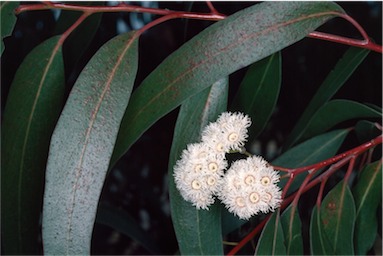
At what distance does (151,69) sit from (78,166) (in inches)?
27.9

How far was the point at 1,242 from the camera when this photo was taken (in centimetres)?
99

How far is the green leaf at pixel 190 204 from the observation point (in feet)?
2.92

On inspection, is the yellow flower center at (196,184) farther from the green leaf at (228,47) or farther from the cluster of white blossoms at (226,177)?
the green leaf at (228,47)

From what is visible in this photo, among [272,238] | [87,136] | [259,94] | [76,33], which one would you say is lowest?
[272,238]

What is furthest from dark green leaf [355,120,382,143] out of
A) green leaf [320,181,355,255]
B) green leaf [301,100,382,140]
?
green leaf [320,181,355,255]

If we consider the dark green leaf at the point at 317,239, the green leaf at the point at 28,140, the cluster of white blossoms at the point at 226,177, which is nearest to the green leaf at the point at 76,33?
the green leaf at the point at 28,140

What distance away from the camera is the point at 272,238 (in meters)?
0.89

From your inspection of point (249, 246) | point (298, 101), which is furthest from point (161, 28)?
point (249, 246)

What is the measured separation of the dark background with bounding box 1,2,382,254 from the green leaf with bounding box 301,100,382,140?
0.25 metres

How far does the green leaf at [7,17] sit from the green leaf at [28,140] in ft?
0.29

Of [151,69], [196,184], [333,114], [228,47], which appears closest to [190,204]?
[196,184]

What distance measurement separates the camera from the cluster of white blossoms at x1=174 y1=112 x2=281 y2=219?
80 centimetres

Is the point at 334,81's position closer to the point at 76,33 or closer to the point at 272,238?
the point at 272,238

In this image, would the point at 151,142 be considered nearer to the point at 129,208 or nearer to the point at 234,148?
the point at 129,208
